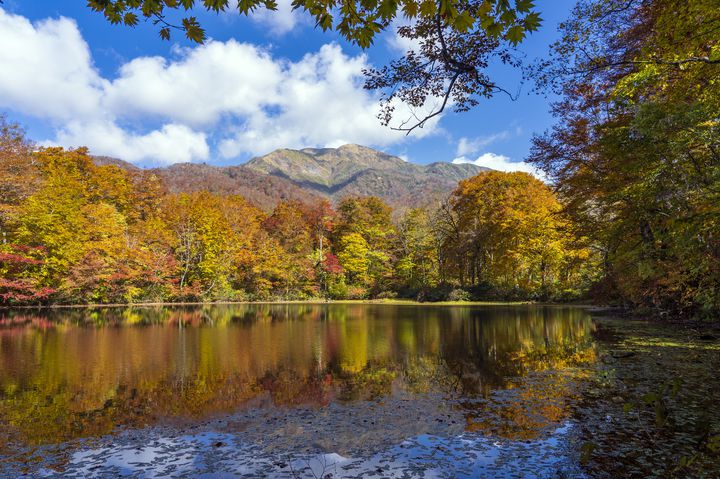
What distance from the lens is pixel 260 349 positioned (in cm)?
1298

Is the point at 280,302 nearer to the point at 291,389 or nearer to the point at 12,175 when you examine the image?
the point at 12,175

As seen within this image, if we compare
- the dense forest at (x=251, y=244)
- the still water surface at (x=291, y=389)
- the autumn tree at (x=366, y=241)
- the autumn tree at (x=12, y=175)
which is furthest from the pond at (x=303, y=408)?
the autumn tree at (x=366, y=241)

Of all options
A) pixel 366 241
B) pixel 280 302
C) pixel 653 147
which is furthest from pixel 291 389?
pixel 366 241

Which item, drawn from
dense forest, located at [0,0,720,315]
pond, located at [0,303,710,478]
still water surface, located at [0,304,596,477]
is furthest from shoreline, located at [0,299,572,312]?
pond, located at [0,303,710,478]

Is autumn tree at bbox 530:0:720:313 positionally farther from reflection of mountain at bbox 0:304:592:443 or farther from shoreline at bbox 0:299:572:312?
shoreline at bbox 0:299:572:312

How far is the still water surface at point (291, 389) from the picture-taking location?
5.62 m

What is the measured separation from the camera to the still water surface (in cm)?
562

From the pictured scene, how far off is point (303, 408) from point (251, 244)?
3955cm

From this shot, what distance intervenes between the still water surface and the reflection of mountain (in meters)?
0.04

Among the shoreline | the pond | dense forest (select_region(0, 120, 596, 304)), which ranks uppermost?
dense forest (select_region(0, 120, 596, 304))

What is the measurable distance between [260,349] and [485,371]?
686 centimetres

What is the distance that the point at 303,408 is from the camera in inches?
274

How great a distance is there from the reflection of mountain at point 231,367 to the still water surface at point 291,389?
0.04m

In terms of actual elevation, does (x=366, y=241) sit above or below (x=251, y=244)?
above
